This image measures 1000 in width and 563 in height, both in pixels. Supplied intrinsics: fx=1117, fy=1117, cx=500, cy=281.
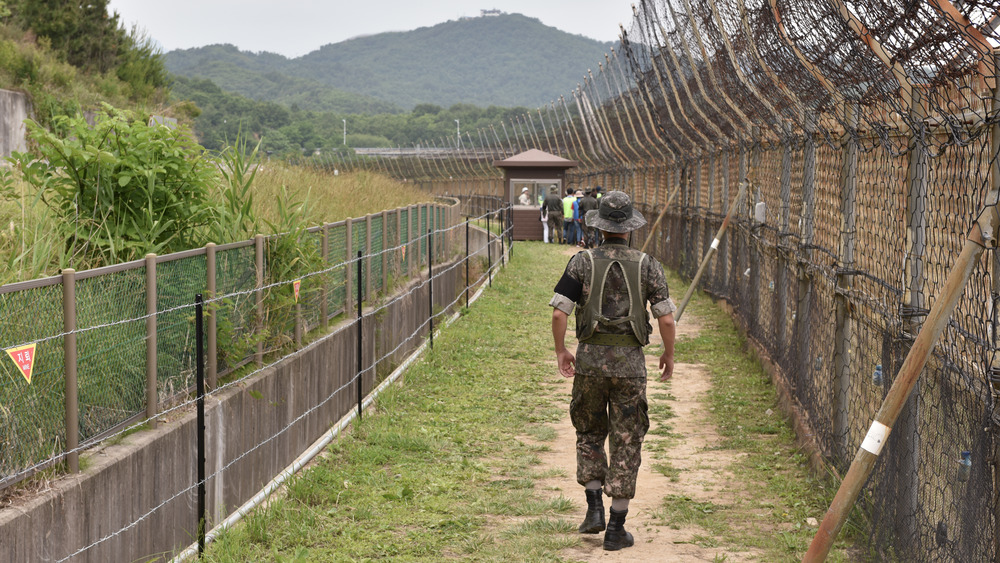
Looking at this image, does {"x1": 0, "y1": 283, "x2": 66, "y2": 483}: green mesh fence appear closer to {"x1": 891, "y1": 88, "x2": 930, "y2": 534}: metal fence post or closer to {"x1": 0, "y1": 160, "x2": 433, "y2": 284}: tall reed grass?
{"x1": 0, "y1": 160, "x2": 433, "y2": 284}: tall reed grass

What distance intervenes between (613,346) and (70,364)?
286 centimetres

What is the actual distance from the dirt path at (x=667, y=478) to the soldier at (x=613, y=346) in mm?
219

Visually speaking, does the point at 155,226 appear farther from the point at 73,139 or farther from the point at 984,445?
the point at 984,445

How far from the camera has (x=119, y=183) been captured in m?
8.31

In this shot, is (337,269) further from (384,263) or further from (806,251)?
(806,251)

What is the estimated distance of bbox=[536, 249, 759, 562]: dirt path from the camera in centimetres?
617

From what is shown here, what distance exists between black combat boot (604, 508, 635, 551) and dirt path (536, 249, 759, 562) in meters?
0.05

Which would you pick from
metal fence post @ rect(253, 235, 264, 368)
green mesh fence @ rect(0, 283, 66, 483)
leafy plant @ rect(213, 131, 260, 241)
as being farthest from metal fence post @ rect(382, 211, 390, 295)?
green mesh fence @ rect(0, 283, 66, 483)

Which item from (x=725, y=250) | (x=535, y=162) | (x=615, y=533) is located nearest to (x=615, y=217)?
(x=615, y=533)

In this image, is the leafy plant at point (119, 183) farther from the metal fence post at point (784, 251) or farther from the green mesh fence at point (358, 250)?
the metal fence post at point (784, 251)

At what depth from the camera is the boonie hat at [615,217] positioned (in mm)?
6312

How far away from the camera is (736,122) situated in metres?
14.3

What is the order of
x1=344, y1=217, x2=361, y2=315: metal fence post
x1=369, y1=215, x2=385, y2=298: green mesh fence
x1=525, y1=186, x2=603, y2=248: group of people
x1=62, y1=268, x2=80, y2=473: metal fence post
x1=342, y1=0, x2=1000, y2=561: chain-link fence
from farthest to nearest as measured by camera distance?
x1=525, y1=186, x2=603, y2=248: group of people → x1=369, y1=215, x2=385, y2=298: green mesh fence → x1=344, y1=217, x2=361, y2=315: metal fence post → x1=62, y1=268, x2=80, y2=473: metal fence post → x1=342, y1=0, x2=1000, y2=561: chain-link fence

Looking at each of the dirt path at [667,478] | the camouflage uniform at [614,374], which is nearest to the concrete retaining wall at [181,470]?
the dirt path at [667,478]
